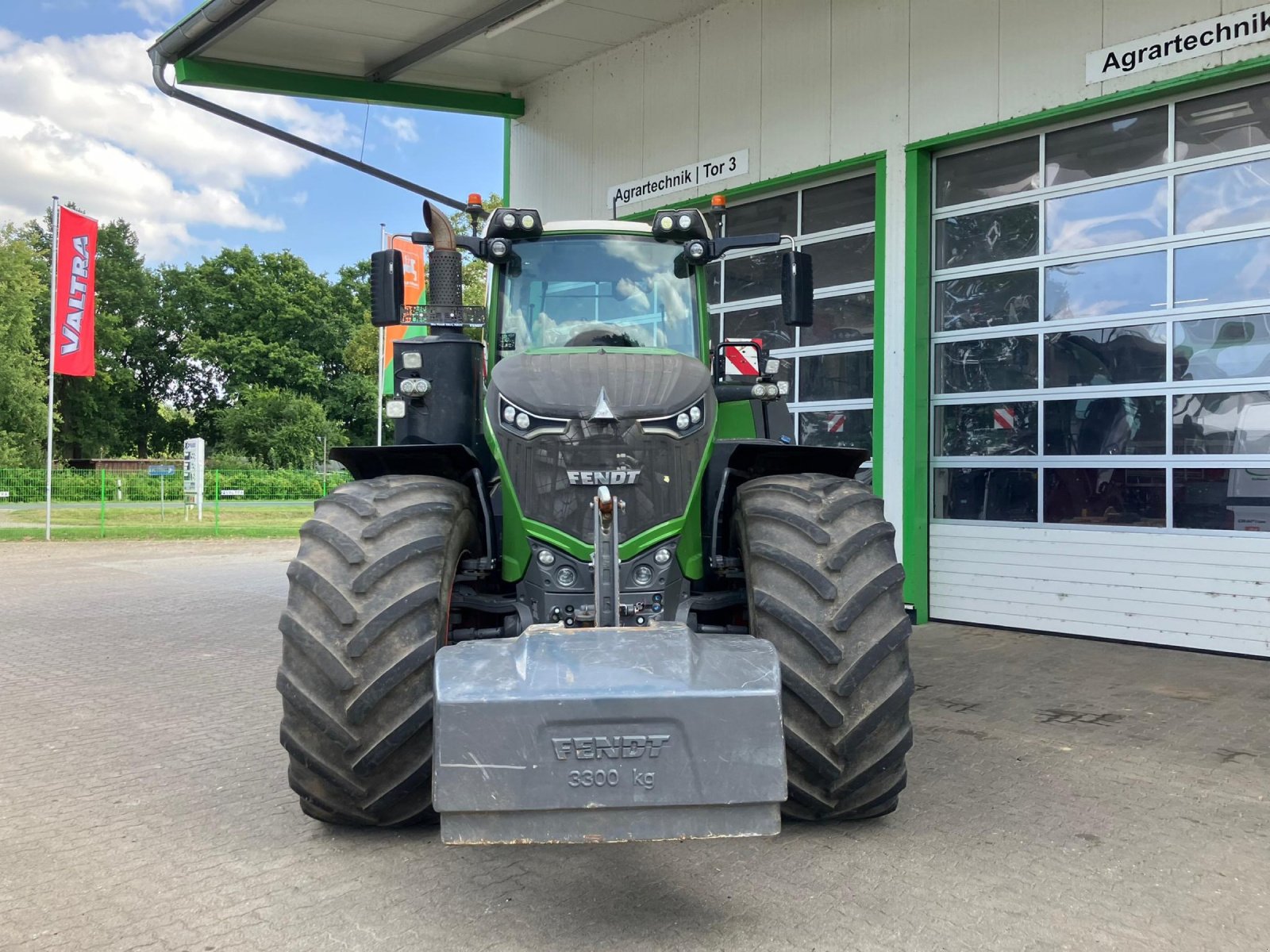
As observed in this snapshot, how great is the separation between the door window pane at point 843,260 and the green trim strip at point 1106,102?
3.50 feet

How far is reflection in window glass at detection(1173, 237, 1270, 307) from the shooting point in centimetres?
786

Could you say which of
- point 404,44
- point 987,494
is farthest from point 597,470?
point 404,44

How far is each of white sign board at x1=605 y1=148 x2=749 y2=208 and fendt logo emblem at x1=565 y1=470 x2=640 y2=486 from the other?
7.28 metres

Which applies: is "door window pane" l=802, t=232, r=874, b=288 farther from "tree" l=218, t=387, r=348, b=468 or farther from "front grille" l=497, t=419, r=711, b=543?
"tree" l=218, t=387, r=348, b=468

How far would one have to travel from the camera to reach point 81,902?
347cm

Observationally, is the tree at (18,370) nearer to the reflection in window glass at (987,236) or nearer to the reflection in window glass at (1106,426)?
the reflection in window glass at (987,236)

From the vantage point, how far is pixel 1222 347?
8000mm

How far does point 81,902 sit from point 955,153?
8903 millimetres

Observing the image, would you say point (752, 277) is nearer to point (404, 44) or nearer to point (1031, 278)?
point (1031, 278)

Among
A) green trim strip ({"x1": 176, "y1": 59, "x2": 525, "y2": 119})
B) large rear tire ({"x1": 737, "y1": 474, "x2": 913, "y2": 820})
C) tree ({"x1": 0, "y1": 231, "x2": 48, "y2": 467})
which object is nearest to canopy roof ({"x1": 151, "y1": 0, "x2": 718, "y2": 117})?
green trim strip ({"x1": 176, "y1": 59, "x2": 525, "y2": 119})

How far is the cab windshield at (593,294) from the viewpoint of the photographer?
4.82 metres

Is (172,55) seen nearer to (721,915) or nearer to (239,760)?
(239,760)

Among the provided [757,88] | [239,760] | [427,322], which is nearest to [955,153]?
[757,88]

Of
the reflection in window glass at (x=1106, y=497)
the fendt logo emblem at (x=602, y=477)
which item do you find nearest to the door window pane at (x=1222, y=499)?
the reflection in window glass at (x=1106, y=497)
